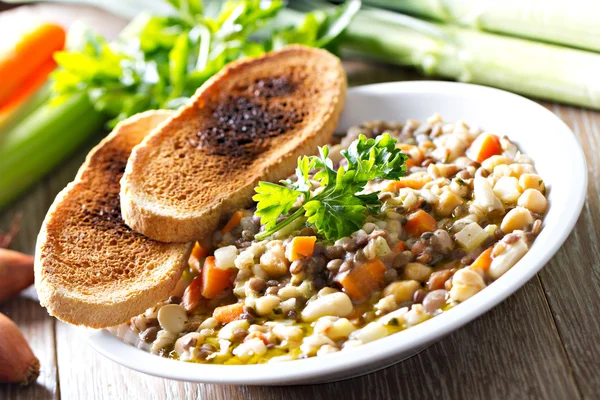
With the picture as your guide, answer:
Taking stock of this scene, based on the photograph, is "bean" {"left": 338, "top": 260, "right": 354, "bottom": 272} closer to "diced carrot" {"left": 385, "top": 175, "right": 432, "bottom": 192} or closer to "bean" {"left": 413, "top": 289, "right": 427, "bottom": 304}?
"bean" {"left": 413, "top": 289, "right": 427, "bottom": 304}

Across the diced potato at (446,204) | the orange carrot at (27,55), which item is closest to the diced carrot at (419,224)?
the diced potato at (446,204)

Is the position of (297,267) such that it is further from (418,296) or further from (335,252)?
(418,296)

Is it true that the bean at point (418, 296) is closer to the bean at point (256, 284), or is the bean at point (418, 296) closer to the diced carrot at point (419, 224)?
the diced carrot at point (419, 224)

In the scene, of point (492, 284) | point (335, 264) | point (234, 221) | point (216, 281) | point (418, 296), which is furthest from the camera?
point (234, 221)

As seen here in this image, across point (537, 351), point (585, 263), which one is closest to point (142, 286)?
point (537, 351)

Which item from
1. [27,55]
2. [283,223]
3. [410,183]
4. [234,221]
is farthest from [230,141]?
[27,55]

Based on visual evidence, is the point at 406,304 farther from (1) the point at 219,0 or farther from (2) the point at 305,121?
(1) the point at 219,0

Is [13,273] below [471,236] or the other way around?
below
